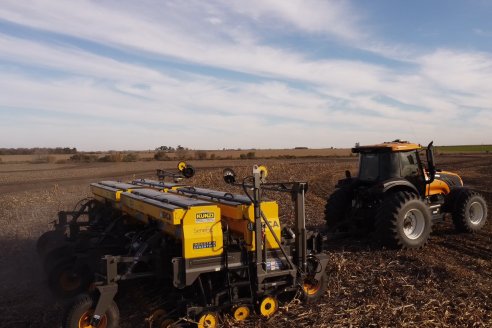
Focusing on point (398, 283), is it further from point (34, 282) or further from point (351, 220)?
point (34, 282)

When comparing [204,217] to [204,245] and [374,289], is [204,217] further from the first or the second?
[374,289]

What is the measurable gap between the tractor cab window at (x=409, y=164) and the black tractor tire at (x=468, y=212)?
1.38 meters

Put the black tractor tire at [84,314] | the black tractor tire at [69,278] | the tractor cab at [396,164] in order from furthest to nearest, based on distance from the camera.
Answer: the tractor cab at [396,164]
the black tractor tire at [69,278]
the black tractor tire at [84,314]

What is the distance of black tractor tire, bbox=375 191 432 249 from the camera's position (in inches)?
323

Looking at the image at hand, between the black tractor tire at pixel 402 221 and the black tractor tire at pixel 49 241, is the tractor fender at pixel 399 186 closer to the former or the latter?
the black tractor tire at pixel 402 221

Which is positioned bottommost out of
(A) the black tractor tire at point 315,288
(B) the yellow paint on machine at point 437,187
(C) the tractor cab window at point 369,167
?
(A) the black tractor tire at point 315,288

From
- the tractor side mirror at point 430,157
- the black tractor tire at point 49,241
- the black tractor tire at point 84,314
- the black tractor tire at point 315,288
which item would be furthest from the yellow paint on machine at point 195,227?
the tractor side mirror at point 430,157

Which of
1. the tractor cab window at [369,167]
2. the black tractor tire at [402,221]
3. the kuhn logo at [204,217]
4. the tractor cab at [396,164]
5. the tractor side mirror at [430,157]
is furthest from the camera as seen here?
the tractor cab window at [369,167]

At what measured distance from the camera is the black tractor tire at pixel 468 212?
9750mm

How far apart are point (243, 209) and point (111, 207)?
381 centimetres

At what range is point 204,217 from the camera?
499 cm

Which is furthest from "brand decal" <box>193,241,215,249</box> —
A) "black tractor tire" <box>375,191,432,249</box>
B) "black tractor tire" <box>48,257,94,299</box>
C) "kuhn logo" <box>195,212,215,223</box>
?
"black tractor tire" <box>375,191,432,249</box>

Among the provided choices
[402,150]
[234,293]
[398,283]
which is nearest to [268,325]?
[234,293]

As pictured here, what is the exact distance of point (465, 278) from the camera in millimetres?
6621
